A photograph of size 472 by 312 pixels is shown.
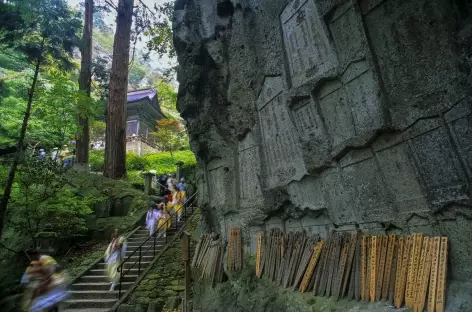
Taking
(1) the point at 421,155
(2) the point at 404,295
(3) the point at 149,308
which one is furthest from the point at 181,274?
(1) the point at 421,155

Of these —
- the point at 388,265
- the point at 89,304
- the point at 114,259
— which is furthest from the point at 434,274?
the point at 89,304

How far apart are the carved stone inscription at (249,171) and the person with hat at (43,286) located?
3.89 metres

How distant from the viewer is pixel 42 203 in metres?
9.56

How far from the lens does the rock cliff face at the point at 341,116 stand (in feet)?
11.6

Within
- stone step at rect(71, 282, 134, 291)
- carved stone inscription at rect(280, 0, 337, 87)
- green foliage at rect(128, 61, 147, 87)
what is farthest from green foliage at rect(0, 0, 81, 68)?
green foliage at rect(128, 61, 147, 87)

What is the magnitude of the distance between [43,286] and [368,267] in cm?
520

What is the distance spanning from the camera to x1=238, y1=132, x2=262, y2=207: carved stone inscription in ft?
22.2

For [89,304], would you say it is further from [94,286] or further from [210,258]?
[210,258]

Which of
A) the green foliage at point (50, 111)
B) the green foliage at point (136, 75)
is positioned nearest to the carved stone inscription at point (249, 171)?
the green foliage at point (50, 111)

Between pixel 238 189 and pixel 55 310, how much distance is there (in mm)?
4217

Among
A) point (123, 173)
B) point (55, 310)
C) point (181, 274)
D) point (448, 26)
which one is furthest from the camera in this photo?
point (123, 173)

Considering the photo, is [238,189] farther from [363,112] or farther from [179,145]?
[179,145]

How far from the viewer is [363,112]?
436 centimetres

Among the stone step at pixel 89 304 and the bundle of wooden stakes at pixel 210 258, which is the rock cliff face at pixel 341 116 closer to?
the bundle of wooden stakes at pixel 210 258
